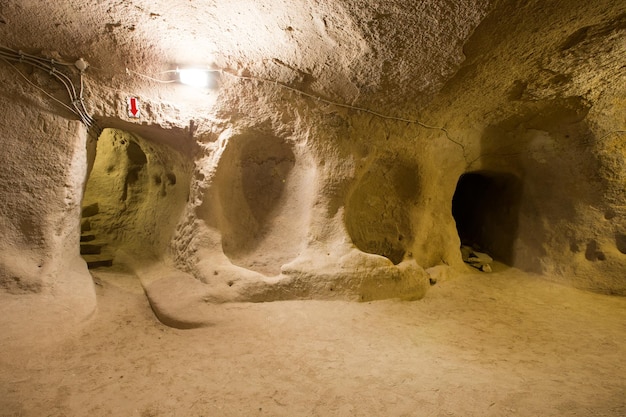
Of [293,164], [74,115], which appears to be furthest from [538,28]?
[74,115]

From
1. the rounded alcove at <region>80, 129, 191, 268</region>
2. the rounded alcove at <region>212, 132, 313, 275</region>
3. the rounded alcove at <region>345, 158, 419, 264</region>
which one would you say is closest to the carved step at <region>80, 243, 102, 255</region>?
the rounded alcove at <region>80, 129, 191, 268</region>

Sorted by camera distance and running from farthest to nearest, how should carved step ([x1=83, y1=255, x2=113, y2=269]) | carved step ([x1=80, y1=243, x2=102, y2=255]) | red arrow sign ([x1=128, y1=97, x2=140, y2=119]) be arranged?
carved step ([x1=80, y1=243, x2=102, y2=255]) < carved step ([x1=83, y1=255, x2=113, y2=269]) < red arrow sign ([x1=128, y1=97, x2=140, y2=119])

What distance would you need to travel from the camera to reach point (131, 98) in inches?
135

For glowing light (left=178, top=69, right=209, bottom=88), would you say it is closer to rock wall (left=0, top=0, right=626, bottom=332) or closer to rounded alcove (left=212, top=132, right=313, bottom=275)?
rock wall (left=0, top=0, right=626, bottom=332)

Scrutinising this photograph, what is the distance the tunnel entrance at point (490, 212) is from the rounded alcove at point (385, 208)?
2.07 m

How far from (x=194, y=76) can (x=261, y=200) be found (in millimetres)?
1614

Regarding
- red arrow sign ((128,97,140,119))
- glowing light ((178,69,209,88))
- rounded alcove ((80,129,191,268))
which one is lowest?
rounded alcove ((80,129,191,268))

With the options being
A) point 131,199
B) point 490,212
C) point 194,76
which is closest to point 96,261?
point 131,199

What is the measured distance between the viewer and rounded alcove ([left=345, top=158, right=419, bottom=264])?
4.46 m

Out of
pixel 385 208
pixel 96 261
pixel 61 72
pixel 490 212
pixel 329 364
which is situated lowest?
pixel 96 261

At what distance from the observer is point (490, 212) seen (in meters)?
6.13

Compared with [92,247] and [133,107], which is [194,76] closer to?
[133,107]

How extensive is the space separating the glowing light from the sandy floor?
2377 mm

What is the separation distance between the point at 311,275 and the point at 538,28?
3081 mm
